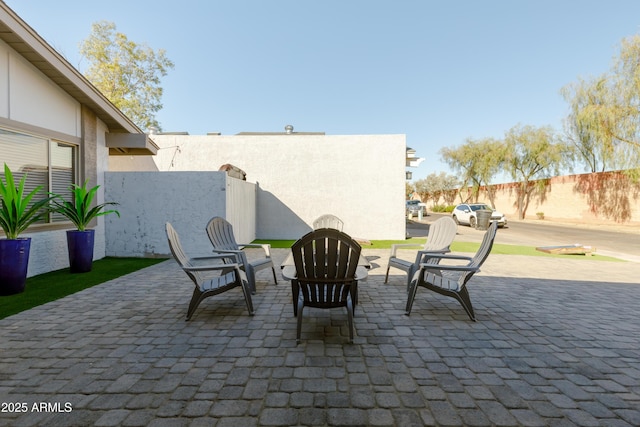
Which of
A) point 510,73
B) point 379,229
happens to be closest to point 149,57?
point 379,229

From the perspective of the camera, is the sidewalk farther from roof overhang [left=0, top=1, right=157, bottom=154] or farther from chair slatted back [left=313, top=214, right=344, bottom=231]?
roof overhang [left=0, top=1, right=157, bottom=154]

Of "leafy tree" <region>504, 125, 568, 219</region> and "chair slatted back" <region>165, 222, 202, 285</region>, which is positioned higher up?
"leafy tree" <region>504, 125, 568, 219</region>

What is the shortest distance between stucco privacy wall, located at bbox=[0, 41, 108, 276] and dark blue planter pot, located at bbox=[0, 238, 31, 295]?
1.26 metres

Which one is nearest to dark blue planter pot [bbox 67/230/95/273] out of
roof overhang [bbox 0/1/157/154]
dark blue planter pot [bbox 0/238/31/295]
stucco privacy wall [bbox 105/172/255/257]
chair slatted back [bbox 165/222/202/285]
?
dark blue planter pot [bbox 0/238/31/295]

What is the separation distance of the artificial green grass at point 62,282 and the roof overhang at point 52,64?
3.69 m

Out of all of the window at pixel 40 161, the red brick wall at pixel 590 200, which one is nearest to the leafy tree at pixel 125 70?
the window at pixel 40 161

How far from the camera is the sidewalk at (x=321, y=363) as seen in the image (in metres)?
2.08

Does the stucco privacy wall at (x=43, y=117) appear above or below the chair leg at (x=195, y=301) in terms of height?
above

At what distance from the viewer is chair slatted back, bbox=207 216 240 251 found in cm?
505

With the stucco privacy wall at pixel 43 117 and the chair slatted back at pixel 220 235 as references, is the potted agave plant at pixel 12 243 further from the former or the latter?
the chair slatted back at pixel 220 235

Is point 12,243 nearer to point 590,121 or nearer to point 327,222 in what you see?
point 327,222

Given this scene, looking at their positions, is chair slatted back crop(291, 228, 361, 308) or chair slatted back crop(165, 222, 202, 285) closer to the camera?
chair slatted back crop(291, 228, 361, 308)

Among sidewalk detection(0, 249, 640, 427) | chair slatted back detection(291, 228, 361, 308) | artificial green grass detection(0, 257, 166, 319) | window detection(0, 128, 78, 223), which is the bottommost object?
sidewalk detection(0, 249, 640, 427)

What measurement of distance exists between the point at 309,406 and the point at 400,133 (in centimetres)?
1235
